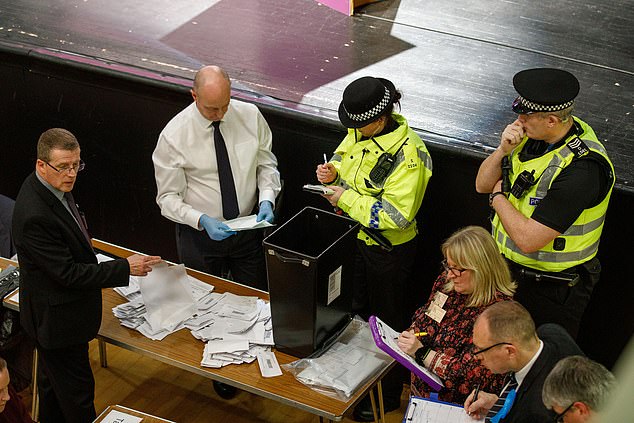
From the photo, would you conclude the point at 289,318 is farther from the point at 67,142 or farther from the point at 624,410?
the point at 624,410

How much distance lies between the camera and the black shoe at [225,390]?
421 cm

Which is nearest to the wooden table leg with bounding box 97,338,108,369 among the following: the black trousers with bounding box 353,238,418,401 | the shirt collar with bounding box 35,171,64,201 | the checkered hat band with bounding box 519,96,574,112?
the shirt collar with bounding box 35,171,64,201

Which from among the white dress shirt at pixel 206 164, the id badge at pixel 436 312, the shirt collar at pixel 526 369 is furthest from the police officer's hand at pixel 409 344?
the white dress shirt at pixel 206 164

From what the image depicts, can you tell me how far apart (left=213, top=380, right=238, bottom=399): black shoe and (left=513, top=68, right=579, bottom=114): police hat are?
2.21m

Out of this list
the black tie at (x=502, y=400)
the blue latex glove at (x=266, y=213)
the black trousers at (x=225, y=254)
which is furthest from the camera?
the black trousers at (x=225, y=254)

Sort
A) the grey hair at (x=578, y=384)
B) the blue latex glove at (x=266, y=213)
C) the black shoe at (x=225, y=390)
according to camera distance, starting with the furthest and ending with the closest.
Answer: the black shoe at (x=225, y=390) < the blue latex glove at (x=266, y=213) < the grey hair at (x=578, y=384)

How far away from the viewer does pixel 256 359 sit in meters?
3.34

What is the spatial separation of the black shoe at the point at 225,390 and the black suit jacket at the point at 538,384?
1873 millimetres

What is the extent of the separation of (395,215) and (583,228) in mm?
840

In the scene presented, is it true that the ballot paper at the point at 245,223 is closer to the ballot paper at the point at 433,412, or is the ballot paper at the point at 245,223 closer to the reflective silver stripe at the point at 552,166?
the ballot paper at the point at 433,412

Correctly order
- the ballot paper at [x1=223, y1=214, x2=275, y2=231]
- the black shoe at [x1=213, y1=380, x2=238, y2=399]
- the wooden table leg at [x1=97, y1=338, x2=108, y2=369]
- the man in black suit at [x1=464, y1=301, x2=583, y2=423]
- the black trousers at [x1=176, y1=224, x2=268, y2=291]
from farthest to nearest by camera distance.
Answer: the wooden table leg at [x1=97, y1=338, x2=108, y2=369] < the black shoe at [x1=213, y1=380, x2=238, y2=399] < the black trousers at [x1=176, y1=224, x2=268, y2=291] < the ballot paper at [x1=223, y1=214, x2=275, y2=231] < the man in black suit at [x1=464, y1=301, x2=583, y2=423]

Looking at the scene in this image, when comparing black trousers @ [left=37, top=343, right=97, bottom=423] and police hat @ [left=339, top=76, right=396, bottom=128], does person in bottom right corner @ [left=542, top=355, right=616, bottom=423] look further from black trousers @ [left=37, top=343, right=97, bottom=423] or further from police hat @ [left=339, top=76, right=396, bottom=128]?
black trousers @ [left=37, top=343, right=97, bottom=423]

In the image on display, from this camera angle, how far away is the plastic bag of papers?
3133mm

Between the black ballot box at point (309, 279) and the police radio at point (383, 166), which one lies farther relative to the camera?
the police radio at point (383, 166)
